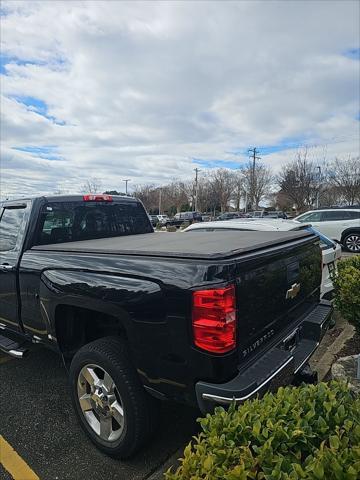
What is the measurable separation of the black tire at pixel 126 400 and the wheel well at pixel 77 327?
0.31m

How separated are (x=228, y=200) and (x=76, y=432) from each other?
73397 millimetres

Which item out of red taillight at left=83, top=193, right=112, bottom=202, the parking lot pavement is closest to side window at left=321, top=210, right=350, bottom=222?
red taillight at left=83, top=193, right=112, bottom=202

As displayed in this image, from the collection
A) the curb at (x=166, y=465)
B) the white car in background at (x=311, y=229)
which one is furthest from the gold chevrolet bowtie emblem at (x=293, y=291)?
the white car in background at (x=311, y=229)

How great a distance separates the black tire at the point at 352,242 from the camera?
13.9m

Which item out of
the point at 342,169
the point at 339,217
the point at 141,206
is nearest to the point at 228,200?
the point at 342,169

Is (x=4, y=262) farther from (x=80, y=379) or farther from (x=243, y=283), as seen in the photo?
(x=243, y=283)

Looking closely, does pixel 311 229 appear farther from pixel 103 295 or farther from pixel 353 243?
Result: pixel 353 243

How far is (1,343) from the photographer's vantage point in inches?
148

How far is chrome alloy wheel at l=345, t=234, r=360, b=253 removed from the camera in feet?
45.6

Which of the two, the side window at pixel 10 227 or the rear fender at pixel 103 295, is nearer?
the rear fender at pixel 103 295

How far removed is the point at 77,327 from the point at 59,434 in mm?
835

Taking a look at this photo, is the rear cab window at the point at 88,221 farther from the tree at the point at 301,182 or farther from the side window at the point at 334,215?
the tree at the point at 301,182

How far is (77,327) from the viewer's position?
3.12 meters

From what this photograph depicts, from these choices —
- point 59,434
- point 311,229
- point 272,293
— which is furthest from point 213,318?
point 311,229
